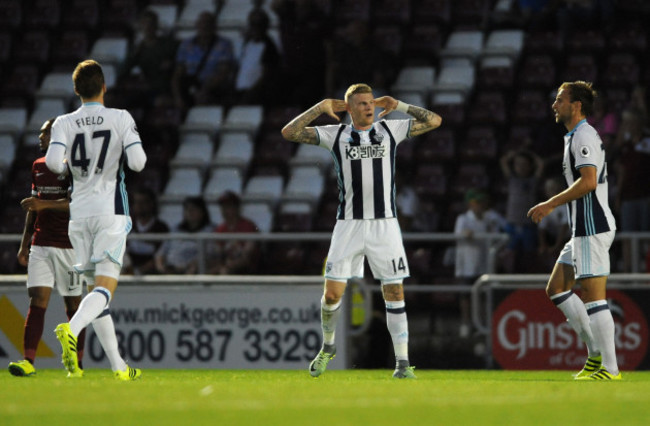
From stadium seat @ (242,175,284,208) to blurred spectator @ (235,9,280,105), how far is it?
54.6 inches

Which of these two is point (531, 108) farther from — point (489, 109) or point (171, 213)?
point (171, 213)

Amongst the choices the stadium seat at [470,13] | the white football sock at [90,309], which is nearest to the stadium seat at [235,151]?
the stadium seat at [470,13]

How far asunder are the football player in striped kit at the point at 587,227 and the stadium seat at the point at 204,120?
854 cm

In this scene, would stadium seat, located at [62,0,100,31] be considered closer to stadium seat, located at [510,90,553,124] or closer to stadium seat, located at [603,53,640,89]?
stadium seat, located at [510,90,553,124]

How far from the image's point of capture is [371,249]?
30.9ft

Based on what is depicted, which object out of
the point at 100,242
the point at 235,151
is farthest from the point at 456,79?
the point at 100,242

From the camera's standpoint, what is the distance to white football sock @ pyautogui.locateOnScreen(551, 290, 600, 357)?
31.5 ft

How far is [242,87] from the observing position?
1755 centimetres

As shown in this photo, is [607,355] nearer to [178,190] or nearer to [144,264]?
[144,264]

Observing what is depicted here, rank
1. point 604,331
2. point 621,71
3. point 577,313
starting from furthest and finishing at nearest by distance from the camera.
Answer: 1. point 621,71
2. point 577,313
3. point 604,331

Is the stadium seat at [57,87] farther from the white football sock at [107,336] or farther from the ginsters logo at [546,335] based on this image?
the white football sock at [107,336]

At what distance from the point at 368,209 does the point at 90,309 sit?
2304 mm

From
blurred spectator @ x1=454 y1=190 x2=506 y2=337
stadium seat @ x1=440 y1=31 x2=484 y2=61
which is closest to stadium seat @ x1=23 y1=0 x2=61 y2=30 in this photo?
stadium seat @ x1=440 y1=31 x2=484 y2=61

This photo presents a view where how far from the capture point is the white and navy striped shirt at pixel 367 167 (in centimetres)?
947
